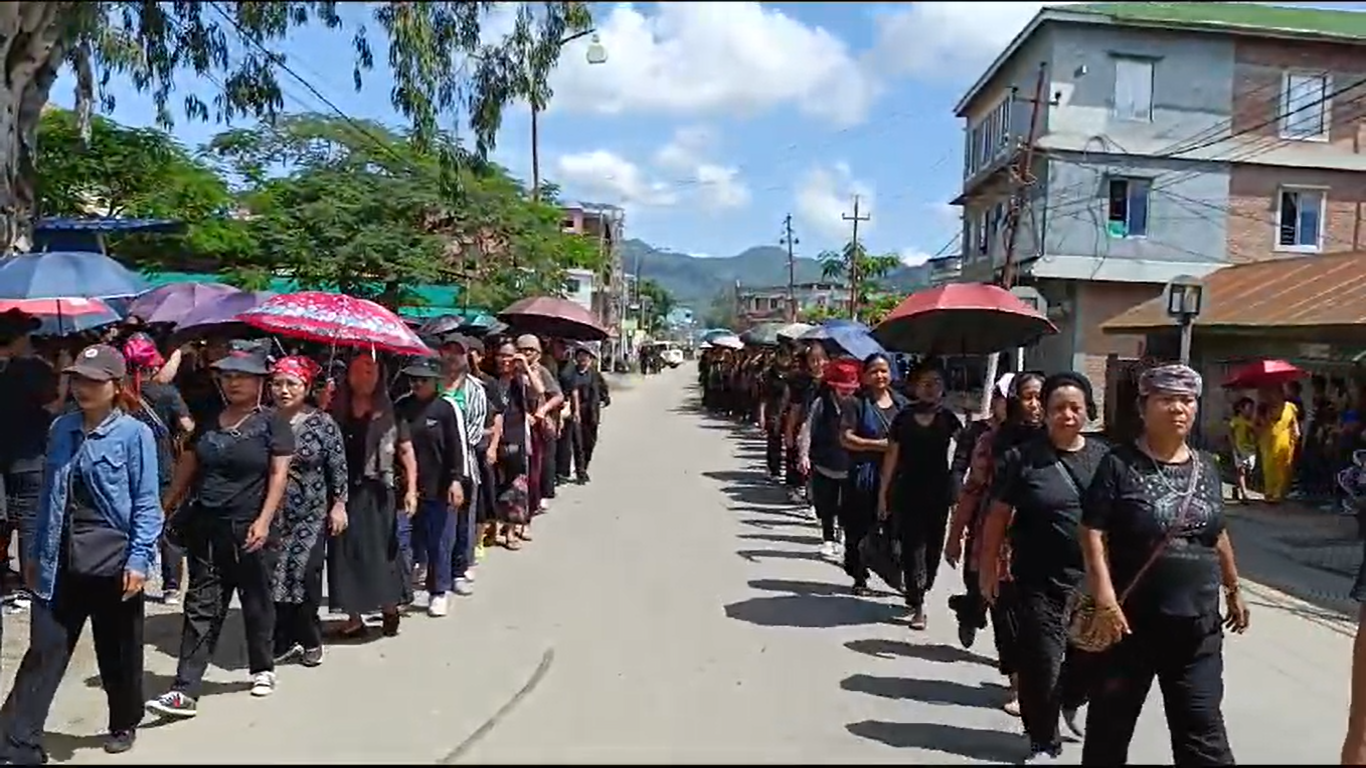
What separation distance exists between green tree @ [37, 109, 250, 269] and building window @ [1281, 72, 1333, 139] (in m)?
28.3

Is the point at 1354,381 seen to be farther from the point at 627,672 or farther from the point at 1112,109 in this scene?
the point at 1112,109

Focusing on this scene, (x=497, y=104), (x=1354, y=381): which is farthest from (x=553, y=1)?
(x=1354, y=381)

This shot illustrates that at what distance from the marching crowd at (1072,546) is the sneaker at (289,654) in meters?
3.55

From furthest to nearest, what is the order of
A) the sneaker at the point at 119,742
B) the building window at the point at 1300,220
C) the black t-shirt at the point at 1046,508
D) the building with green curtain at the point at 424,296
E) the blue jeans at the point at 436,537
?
the building window at the point at 1300,220 → the building with green curtain at the point at 424,296 → the blue jeans at the point at 436,537 → the black t-shirt at the point at 1046,508 → the sneaker at the point at 119,742

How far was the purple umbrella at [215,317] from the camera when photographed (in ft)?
29.1

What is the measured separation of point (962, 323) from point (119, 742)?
5524 millimetres

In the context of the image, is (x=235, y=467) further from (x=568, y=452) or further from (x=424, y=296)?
(x=424, y=296)

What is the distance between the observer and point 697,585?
31.3 feet

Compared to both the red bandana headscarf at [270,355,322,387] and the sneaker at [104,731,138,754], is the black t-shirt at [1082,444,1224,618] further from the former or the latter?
the sneaker at [104,731,138,754]

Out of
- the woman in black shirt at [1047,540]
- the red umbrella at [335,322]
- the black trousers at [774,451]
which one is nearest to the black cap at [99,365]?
the red umbrella at [335,322]

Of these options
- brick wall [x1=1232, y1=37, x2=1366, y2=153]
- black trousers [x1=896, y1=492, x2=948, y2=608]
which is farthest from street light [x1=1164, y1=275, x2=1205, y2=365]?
brick wall [x1=1232, y1=37, x2=1366, y2=153]

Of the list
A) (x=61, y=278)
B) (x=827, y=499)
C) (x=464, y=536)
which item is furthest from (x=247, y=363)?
(x=827, y=499)

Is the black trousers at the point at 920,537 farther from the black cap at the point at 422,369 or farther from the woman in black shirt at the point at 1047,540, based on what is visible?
the black cap at the point at 422,369

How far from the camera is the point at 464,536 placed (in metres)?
8.83
